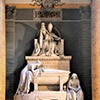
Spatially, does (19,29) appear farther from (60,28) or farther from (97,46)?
(97,46)

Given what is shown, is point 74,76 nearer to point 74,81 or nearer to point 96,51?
point 74,81

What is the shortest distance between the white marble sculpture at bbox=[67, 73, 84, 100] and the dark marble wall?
540 mm

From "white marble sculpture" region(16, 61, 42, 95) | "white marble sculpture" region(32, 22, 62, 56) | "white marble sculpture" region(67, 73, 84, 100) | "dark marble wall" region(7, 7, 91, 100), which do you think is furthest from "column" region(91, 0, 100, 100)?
"white marble sculpture" region(16, 61, 42, 95)

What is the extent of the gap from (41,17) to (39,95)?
2.24 metres

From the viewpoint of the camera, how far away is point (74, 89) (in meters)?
12.1

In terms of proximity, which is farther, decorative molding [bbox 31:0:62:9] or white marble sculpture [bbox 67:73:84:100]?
decorative molding [bbox 31:0:62:9]

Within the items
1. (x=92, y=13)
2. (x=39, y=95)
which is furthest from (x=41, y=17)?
(x=39, y=95)

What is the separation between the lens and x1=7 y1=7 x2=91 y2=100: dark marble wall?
12891 mm

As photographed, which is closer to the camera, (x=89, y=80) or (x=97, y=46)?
(x=97, y=46)

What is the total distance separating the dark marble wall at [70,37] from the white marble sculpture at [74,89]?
0.54 m

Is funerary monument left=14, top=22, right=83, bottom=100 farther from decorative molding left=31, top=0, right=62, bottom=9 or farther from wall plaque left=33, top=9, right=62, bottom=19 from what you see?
decorative molding left=31, top=0, right=62, bottom=9

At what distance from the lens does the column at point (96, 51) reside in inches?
465

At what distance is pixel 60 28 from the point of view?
13141 millimetres

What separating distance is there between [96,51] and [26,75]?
1757 millimetres
